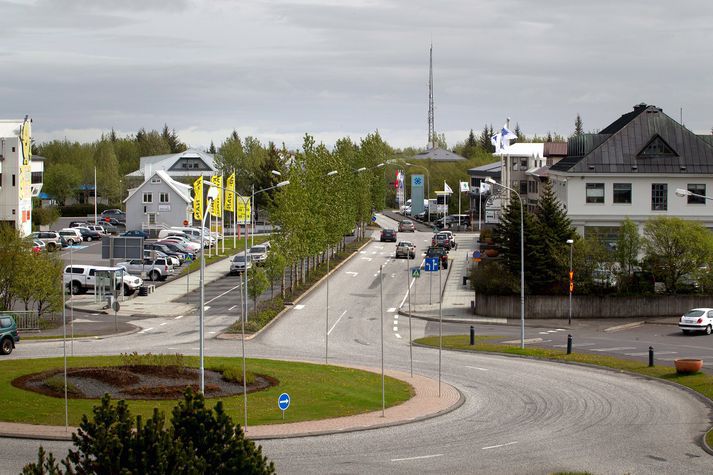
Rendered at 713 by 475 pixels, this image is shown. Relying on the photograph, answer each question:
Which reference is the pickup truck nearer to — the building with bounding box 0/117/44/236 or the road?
the road

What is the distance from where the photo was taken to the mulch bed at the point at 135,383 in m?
36.1

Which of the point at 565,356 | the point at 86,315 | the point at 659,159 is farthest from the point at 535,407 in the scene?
the point at 659,159

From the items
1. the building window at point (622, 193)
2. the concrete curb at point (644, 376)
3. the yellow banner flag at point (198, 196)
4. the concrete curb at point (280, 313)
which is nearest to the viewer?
the concrete curb at point (644, 376)

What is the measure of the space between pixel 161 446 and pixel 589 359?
33.6m

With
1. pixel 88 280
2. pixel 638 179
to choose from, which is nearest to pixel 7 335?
pixel 88 280

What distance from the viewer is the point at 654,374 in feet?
148

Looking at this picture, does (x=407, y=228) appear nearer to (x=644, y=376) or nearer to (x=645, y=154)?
(x=645, y=154)

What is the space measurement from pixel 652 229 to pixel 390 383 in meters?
32.6

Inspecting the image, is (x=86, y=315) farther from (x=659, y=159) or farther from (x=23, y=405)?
(x=659, y=159)

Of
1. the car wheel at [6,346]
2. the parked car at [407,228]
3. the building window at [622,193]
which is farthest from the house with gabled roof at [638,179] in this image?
the car wheel at [6,346]

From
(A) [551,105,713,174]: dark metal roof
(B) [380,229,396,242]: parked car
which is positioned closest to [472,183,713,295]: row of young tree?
(A) [551,105,713,174]: dark metal roof

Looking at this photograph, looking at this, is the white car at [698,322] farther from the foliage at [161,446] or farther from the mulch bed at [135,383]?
the foliage at [161,446]

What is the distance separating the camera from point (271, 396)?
37312 mm

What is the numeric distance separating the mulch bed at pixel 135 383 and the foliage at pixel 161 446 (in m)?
15.0
